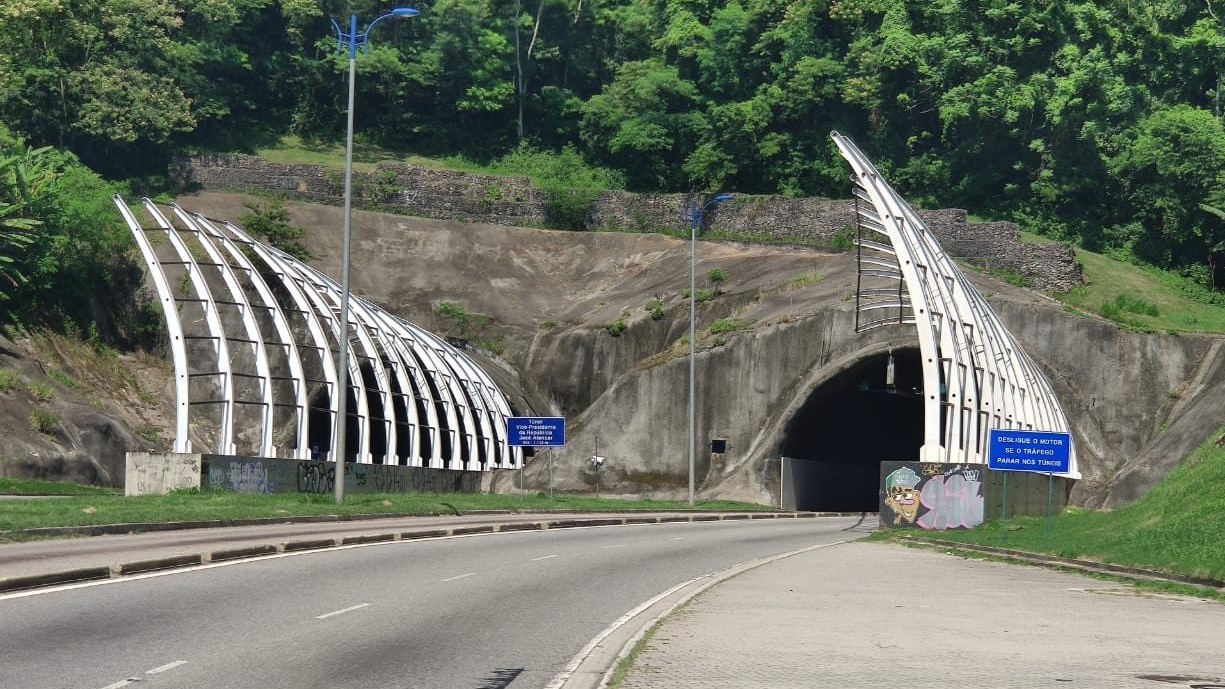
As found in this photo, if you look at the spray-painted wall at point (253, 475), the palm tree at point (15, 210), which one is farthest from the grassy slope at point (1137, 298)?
the spray-painted wall at point (253, 475)

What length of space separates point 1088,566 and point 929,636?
41.3 ft

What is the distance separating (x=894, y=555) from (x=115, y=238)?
50.3 metres

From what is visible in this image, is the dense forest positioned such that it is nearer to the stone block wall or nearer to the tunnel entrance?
the stone block wall

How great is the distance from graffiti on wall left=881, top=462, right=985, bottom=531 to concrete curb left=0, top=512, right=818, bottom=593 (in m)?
7.56

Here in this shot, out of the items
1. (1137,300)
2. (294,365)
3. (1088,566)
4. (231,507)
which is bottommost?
(1088,566)

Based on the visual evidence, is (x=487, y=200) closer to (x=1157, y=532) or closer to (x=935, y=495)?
(x=935, y=495)

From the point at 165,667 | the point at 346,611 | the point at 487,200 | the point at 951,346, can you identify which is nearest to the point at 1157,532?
the point at 951,346

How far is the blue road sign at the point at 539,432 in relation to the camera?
1973 inches

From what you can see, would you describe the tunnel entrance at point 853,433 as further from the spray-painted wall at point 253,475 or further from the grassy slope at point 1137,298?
the spray-painted wall at point 253,475

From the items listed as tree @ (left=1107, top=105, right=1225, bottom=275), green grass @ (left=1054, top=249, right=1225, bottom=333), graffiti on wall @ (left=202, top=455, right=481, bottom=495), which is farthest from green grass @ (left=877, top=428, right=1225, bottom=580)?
tree @ (left=1107, top=105, right=1225, bottom=275)

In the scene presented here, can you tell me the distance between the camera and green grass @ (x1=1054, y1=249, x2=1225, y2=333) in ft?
229

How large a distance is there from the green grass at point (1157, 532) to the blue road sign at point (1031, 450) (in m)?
1.66

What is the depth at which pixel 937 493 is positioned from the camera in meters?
40.8

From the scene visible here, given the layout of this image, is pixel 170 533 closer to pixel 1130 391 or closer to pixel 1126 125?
pixel 1130 391
